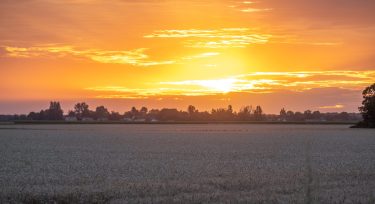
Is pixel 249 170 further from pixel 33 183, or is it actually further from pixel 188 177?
pixel 33 183

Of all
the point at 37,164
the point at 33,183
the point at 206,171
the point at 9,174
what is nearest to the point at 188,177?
the point at 206,171

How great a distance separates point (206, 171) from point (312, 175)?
16.4ft

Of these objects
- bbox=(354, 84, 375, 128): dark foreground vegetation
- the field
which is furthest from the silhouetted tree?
the field

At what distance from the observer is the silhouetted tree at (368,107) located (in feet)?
395

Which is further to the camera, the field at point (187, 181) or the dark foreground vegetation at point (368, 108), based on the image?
the dark foreground vegetation at point (368, 108)

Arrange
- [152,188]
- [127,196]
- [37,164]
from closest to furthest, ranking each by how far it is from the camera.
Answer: [127,196], [152,188], [37,164]

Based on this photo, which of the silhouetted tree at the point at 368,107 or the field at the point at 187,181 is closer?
the field at the point at 187,181

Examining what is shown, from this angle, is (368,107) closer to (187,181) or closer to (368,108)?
(368,108)

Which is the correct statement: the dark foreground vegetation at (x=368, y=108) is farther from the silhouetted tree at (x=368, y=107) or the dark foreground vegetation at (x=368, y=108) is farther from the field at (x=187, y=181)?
the field at (x=187, y=181)

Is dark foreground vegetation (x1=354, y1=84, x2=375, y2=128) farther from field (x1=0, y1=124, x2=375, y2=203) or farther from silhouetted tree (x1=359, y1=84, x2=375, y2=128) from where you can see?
field (x1=0, y1=124, x2=375, y2=203)

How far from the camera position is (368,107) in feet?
396

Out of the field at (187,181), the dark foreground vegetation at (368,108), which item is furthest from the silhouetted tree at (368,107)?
the field at (187,181)

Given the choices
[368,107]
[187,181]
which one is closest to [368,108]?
[368,107]

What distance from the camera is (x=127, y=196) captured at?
754 inches
